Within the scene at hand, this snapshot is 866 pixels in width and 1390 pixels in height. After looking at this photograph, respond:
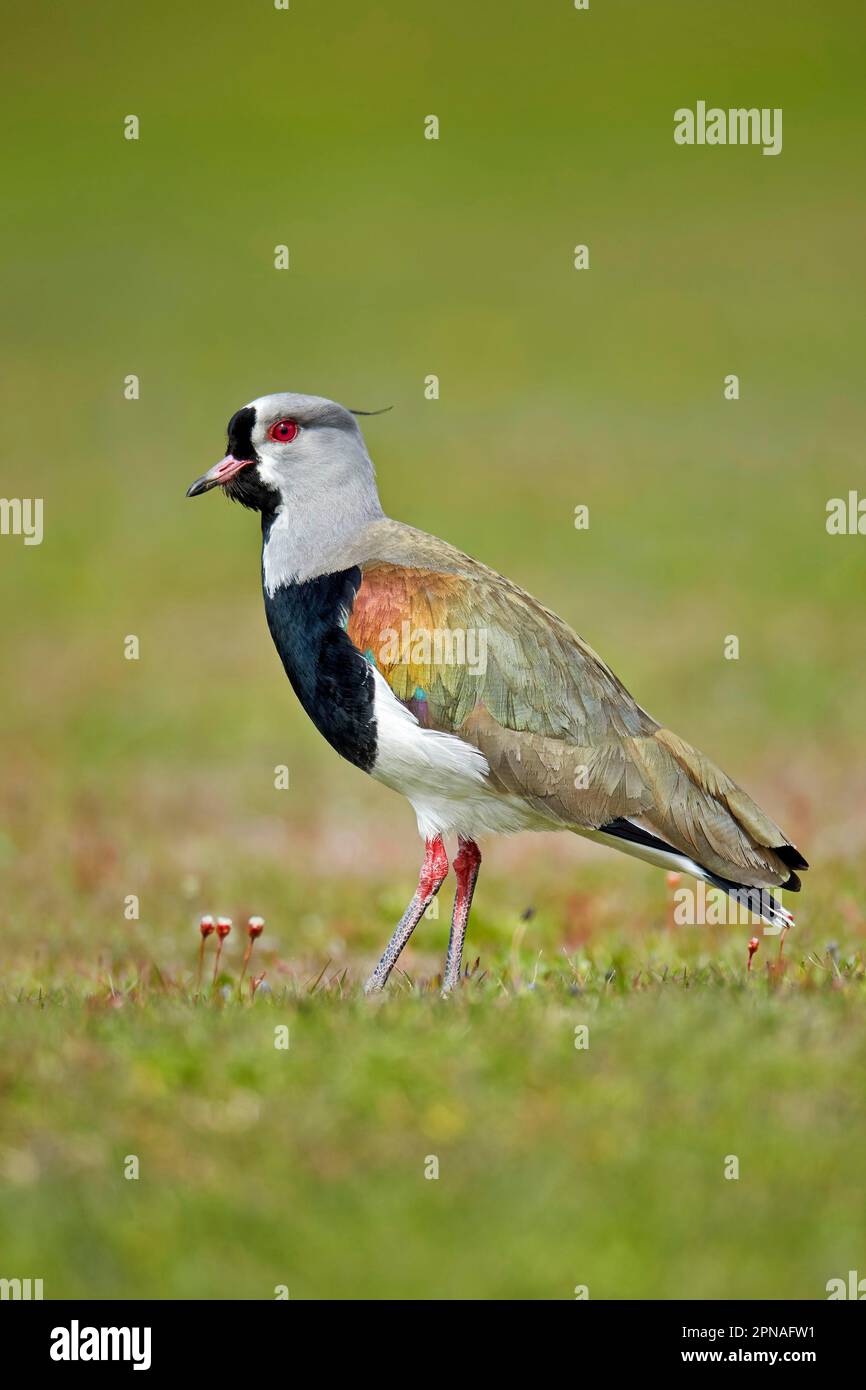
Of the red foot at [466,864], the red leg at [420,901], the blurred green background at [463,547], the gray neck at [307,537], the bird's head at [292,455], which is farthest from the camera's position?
the red foot at [466,864]

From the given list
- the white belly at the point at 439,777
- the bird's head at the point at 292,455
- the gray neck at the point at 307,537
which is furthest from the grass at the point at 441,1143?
the bird's head at the point at 292,455

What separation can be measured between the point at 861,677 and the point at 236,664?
690 centimetres

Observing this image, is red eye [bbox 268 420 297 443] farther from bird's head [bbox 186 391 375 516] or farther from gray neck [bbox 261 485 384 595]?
gray neck [bbox 261 485 384 595]

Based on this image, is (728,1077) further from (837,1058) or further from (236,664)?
(236,664)

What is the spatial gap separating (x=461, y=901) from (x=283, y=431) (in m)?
2.35

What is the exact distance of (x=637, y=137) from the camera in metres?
47.4

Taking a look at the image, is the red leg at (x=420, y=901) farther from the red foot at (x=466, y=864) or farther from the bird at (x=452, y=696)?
the red foot at (x=466, y=864)

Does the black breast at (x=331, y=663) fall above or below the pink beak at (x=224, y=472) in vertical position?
below

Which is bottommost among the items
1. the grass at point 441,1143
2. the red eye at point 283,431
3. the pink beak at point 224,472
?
the grass at point 441,1143

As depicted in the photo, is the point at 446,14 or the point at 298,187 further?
the point at 446,14

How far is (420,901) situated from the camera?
7.70 meters

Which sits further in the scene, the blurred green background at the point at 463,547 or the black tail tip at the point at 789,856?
the black tail tip at the point at 789,856

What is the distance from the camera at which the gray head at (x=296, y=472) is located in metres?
7.77

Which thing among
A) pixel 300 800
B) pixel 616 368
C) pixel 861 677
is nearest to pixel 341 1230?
pixel 300 800
